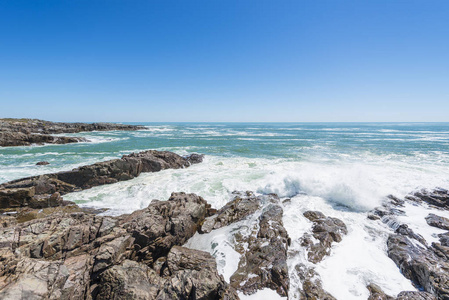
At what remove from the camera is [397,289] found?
6418 millimetres

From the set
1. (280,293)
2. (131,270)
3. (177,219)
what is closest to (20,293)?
(131,270)

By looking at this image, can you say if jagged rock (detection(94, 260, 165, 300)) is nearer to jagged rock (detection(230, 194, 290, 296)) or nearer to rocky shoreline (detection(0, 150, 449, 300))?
rocky shoreline (detection(0, 150, 449, 300))

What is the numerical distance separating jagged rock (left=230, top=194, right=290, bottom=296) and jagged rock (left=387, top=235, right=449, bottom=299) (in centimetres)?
427

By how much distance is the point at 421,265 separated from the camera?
695 cm

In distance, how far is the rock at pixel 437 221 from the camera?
398 inches

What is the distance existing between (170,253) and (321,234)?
6.94m

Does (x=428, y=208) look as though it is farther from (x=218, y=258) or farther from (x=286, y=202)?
(x=218, y=258)

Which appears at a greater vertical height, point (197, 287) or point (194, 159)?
point (197, 287)

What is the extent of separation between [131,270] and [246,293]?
11.8 ft

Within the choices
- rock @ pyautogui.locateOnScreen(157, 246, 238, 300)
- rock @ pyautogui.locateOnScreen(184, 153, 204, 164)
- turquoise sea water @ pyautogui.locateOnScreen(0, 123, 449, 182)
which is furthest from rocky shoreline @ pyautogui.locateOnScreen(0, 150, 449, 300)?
turquoise sea water @ pyautogui.locateOnScreen(0, 123, 449, 182)

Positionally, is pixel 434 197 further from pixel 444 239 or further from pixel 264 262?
pixel 264 262

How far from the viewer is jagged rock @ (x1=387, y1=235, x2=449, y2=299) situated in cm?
634

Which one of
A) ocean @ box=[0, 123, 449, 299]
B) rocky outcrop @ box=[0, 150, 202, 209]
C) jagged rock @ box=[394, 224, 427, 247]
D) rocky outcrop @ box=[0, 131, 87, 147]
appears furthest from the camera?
rocky outcrop @ box=[0, 131, 87, 147]

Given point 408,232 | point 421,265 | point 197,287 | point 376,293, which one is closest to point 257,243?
point 197,287
